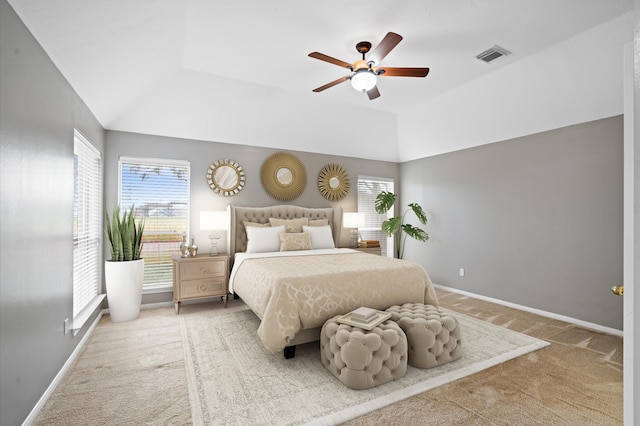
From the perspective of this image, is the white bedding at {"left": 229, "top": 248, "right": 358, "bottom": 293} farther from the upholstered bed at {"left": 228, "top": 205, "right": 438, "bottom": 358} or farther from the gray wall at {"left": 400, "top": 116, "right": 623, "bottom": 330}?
the gray wall at {"left": 400, "top": 116, "right": 623, "bottom": 330}

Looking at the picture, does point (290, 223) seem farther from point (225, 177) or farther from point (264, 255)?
point (225, 177)

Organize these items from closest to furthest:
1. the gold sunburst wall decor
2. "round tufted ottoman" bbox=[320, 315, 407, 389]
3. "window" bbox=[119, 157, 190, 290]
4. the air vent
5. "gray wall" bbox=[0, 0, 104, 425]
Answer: "gray wall" bbox=[0, 0, 104, 425], "round tufted ottoman" bbox=[320, 315, 407, 389], the air vent, "window" bbox=[119, 157, 190, 290], the gold sunburst wall decor

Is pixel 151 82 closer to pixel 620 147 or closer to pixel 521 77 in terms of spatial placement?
pixel 521 77

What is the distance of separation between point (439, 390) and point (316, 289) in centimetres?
119

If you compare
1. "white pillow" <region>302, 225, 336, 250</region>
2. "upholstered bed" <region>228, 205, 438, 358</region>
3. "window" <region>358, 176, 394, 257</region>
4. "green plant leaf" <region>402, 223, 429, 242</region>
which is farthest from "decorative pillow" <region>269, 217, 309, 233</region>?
"green plant leaf" <region>402, 223, 429, 242</region>

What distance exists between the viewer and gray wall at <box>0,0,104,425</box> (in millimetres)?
1604

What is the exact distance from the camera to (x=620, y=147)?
11.1ft

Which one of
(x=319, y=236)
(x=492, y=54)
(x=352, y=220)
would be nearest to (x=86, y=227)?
(x=319, y=236)

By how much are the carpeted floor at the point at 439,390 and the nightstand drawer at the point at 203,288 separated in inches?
31.4

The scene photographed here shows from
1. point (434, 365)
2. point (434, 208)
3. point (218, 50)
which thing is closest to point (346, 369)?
point (434, 365)

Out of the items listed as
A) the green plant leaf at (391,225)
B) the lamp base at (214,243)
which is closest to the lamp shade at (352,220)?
the green plant leaf at (391,225)

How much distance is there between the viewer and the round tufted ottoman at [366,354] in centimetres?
222

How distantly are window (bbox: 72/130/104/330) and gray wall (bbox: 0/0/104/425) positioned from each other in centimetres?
47

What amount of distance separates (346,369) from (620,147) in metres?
3.76
